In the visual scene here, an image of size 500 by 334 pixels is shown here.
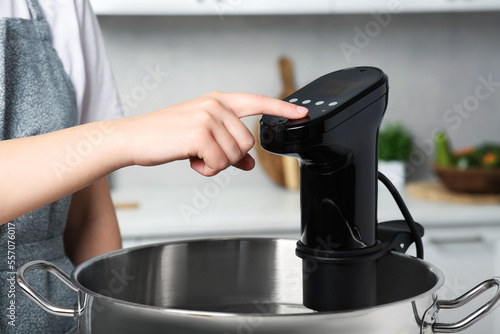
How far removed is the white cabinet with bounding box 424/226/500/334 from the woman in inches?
46.7

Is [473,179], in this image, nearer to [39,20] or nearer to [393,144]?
[393,144]

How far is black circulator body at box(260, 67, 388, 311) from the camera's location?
1.55 ft

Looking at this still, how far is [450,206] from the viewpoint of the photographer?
1.88 meters

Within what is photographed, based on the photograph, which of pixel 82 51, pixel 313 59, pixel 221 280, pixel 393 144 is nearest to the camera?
pixel 221 280

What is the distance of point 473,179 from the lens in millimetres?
1943

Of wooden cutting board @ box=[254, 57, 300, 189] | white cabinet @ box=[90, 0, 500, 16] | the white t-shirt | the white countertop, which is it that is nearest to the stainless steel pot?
the white t-shirt

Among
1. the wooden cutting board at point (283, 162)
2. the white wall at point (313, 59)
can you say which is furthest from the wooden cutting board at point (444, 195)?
the wooden cutting board at point (283, 162)

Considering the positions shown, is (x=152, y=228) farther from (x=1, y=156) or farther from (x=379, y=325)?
(x=379, y=325)

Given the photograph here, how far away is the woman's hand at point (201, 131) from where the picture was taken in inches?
18.4

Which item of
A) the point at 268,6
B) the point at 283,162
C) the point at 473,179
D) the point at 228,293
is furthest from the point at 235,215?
the point at 228,293

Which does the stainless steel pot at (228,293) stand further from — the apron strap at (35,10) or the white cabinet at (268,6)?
the white cabinet at (268,6)

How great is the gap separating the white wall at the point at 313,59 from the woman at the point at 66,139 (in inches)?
51.6

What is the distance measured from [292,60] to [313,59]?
8 centimetres

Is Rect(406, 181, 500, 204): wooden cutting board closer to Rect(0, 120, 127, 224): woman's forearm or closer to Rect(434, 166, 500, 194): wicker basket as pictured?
Rect(434, 166, 500, 194): wicker basket
